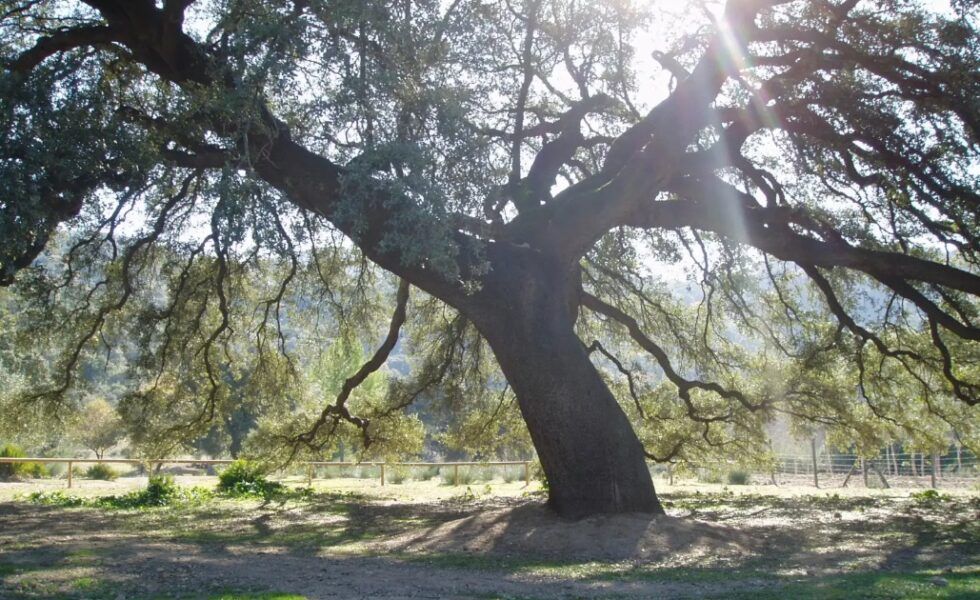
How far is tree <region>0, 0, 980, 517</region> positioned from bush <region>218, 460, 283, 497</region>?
2.47 meters

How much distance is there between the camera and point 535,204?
40.8 feet

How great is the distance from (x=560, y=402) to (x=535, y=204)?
3.66 m

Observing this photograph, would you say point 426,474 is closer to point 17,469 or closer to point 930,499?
point 17,469

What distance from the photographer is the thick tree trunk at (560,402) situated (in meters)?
9.98

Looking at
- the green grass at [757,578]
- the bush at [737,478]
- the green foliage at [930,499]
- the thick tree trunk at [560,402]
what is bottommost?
the bush at [737,478]

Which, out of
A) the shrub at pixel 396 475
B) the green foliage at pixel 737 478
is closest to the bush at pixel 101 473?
the shrub at pixel 396 475

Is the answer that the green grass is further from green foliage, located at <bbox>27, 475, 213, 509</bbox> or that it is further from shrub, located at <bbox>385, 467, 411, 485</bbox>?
shrub, located at <bbox>385, 467, 411, 485</bbox>

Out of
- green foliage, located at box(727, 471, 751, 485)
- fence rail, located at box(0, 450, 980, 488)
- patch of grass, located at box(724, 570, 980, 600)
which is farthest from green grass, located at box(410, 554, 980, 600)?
green foliage, located at box(727, 471, 751, 485)

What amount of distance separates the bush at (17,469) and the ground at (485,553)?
11561mm

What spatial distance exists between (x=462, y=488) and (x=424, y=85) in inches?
629

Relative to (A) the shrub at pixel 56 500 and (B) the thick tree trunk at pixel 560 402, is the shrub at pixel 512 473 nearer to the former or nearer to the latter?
(A) the shrub at pixel 56 500

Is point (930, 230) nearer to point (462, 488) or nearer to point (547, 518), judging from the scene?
point (547, 518)

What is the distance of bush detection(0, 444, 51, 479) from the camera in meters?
23.6

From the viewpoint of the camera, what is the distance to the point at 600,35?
1298 centimetres
